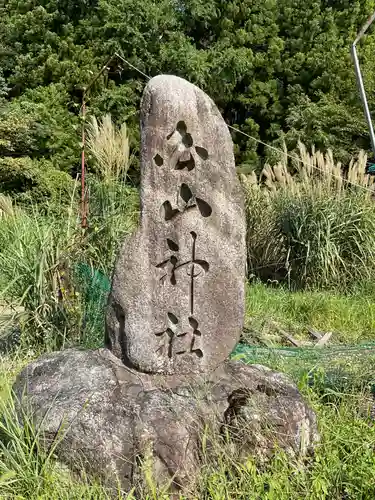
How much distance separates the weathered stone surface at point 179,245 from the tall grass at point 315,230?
3404 mm

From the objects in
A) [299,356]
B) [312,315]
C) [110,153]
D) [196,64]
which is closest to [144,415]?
[299,356]

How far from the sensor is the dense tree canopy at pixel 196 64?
37.0 feet

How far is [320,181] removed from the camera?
6.42 metres

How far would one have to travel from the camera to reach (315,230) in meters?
5.94

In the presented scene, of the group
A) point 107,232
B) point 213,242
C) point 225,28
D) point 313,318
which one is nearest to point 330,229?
point 313,318

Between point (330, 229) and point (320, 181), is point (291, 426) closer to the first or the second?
point (330, 229)

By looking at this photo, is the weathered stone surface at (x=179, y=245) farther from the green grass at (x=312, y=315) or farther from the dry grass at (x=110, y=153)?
the dry grass at (x=110, y=153)

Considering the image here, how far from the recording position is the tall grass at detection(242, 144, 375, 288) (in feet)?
19.4

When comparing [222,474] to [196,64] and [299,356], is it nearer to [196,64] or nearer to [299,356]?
[299,356]

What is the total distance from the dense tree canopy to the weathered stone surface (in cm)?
824

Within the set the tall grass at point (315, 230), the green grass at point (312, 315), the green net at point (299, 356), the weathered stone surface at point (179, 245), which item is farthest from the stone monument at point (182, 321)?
the tall grass at point (315, 230)

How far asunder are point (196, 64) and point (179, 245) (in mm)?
9865

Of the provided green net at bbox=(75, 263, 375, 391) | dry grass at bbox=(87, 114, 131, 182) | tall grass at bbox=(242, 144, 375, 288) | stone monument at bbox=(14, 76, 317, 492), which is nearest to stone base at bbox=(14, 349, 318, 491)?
stone monument at bbox=(14, 76, 317, 492)

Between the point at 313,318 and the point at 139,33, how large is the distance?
8493mm
